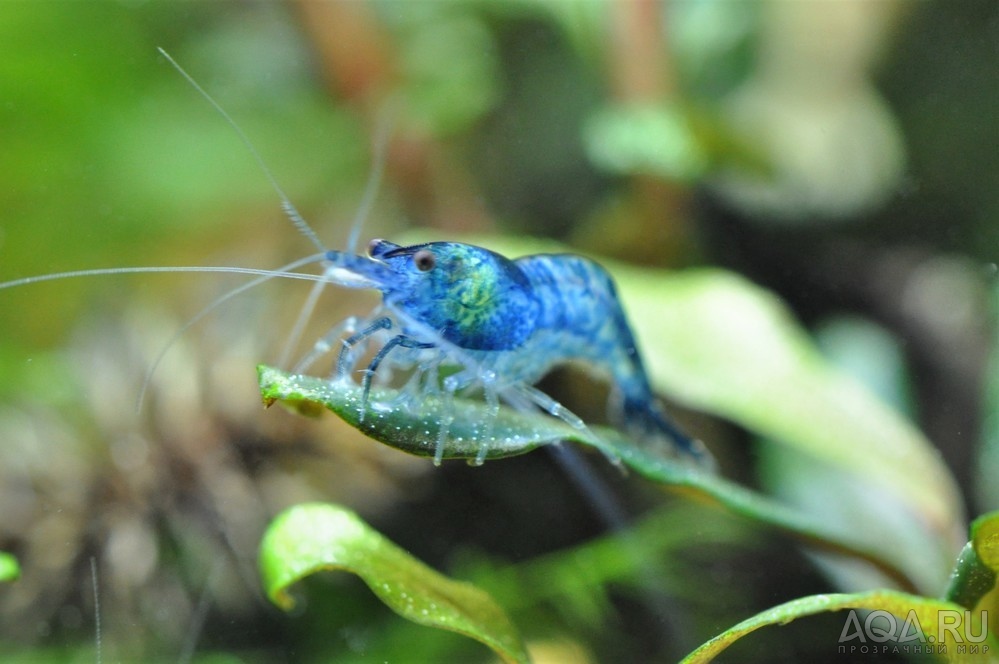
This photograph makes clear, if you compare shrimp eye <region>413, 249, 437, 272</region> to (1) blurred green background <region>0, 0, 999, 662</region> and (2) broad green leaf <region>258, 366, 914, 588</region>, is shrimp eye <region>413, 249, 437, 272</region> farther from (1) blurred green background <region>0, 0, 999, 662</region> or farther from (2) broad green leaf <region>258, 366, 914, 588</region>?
(1) blurred green background <region>0, 0, 999, 662</region>

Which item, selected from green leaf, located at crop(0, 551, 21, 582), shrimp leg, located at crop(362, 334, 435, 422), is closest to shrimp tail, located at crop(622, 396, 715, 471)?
shrimp leg, located at crop(362, 334, 435, 422)

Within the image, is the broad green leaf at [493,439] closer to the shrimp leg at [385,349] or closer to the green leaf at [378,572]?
the shrimp leg at [385,349]

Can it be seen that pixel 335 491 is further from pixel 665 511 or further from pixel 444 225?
pixel 444 225

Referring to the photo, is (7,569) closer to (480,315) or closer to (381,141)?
(480,315)

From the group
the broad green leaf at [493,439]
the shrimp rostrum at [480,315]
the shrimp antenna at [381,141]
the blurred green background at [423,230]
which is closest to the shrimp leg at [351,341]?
the shrimp rostrum at [480,315]

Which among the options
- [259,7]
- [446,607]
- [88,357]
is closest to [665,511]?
[446,607]

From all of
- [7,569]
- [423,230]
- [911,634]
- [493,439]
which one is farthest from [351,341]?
[423,230]
